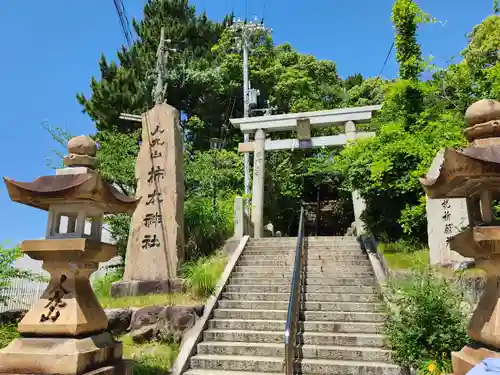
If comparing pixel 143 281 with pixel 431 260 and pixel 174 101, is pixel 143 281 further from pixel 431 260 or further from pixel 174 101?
pixel 174 101

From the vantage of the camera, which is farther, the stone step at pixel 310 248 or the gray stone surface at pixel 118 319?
the stone step at pixel 310 248

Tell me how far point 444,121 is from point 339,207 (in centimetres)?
1184

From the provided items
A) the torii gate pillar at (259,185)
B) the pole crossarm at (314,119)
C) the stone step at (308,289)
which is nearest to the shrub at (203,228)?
the torii gate pillar at (259,185)

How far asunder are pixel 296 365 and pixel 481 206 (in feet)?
11.2

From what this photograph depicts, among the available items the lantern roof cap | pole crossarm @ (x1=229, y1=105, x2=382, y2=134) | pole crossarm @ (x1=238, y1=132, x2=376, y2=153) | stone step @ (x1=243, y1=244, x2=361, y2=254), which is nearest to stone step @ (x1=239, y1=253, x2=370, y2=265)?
stone step @ (x1=243, y1=244, x2=361, y2=254)

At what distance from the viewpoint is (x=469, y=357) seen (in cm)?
340

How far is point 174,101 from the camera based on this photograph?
74.3ft

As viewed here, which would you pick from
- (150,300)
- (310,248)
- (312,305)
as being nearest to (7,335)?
(150,300)

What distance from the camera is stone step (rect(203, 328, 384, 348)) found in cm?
602

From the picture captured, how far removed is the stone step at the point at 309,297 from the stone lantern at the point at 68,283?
3337 mm

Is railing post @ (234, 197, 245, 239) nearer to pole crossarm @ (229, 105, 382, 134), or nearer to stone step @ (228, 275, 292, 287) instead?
stone step @ (228, 275, 292, 287)

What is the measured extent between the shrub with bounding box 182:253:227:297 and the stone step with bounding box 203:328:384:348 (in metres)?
1.30

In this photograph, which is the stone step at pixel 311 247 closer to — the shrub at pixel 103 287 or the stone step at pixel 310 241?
the stone step at pixel 310 241

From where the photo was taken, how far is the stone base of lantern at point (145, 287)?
8.34 m
